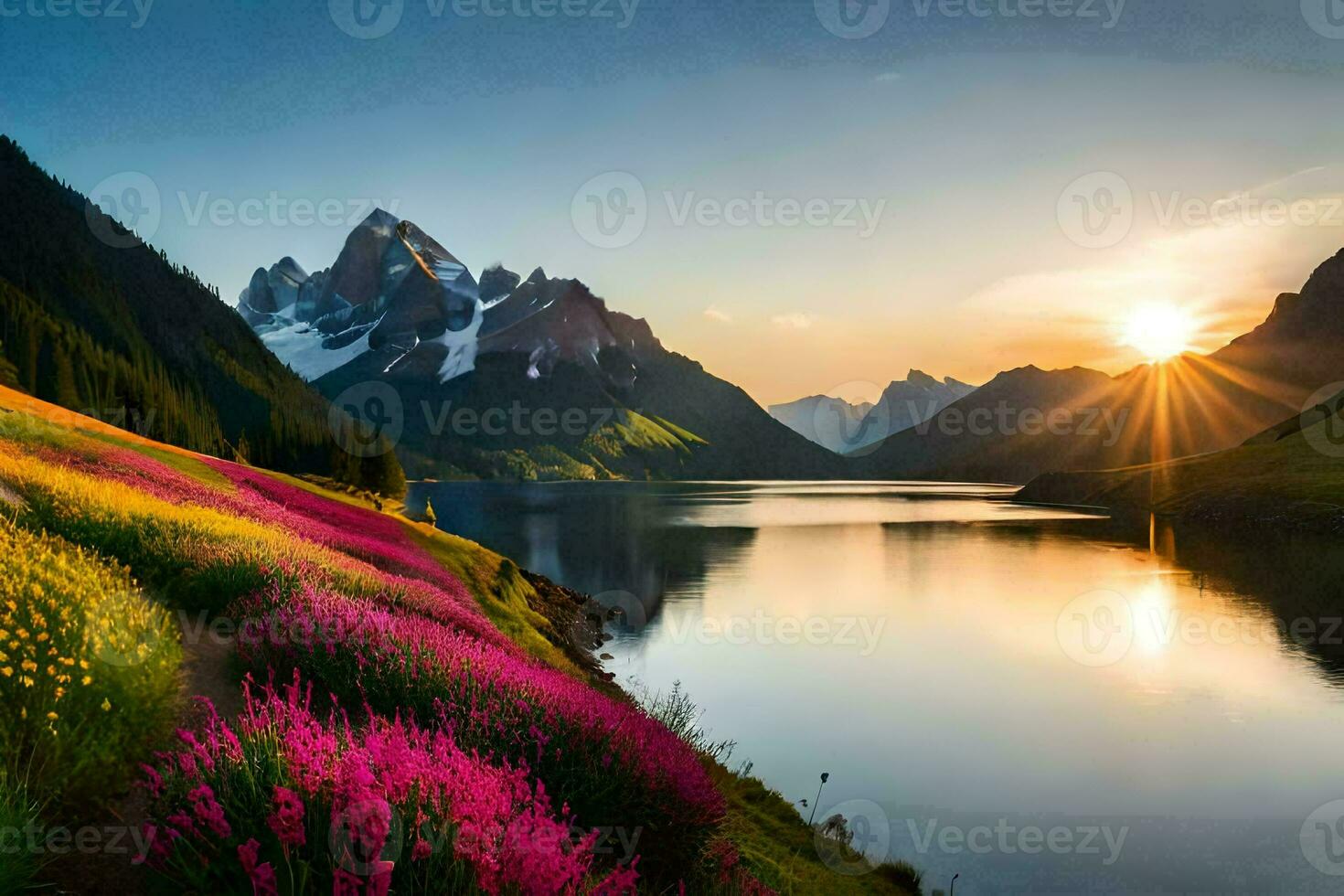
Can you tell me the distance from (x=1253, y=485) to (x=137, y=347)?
203 meters

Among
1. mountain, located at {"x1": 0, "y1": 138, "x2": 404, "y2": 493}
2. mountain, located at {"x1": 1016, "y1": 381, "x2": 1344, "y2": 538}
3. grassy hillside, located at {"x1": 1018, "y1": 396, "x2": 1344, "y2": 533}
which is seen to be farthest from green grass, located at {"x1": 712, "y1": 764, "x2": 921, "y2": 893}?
grassy hillside, located at {"x1": 1018, "y1": 396, "x2": 1344, "y2": 533}

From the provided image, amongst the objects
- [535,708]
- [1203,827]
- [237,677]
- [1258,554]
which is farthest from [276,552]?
[1258,554]

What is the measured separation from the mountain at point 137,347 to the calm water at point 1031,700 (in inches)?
1773

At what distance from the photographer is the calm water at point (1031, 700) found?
51.0ft

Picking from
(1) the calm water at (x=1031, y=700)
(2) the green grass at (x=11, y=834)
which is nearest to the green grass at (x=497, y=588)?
(1) the calm water at (x=1031, y=700)

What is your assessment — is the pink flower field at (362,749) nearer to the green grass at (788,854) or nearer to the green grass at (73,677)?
the green grass at (73,677)

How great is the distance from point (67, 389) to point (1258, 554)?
132326mm

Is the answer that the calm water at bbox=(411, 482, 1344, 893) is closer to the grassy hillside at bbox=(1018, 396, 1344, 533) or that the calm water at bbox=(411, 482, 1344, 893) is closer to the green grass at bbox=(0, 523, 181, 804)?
the green grass at bbox=(0, 523, 181, 804)

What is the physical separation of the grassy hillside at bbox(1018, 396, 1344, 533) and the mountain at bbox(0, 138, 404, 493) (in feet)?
365

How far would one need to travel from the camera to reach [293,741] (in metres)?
5.30

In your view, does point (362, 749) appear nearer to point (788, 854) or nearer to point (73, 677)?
point (73, 677)

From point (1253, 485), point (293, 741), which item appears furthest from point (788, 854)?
point (1253, 485)

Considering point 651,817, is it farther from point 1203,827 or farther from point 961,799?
point 1203,827

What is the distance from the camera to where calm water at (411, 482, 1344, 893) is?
612 inches
